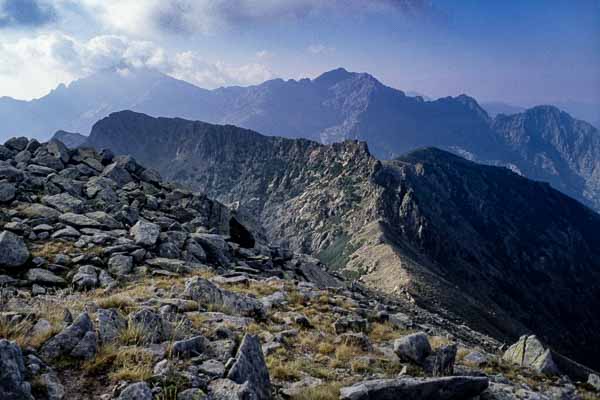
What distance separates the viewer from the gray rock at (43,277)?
48.0 feet

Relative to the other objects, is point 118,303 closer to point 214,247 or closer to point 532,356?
point 214,247

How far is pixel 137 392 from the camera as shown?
6188 mm

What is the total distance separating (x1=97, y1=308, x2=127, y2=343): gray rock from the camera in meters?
8.20

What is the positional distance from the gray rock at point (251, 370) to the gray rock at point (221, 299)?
17.2 feet

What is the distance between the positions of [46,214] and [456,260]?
649 feet

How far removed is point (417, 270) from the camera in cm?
12106

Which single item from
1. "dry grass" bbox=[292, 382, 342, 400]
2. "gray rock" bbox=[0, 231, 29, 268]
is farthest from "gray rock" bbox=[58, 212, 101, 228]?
"dry grass" bbox=[292, 382, 342, 400]

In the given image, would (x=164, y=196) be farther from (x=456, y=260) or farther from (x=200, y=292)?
(x=456, y=260)

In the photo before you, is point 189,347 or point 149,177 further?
point 149,177

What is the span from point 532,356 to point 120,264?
653 inches

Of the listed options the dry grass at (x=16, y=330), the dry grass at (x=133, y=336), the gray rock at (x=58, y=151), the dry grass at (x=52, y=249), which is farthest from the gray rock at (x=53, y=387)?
the gray rock at (x=58, y=151)

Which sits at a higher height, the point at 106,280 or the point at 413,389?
the point at 413,389

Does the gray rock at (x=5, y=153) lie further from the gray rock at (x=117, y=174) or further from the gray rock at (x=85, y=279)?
the gray rock at (x=85, y=279)


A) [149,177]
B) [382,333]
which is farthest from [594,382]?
[149,177]
